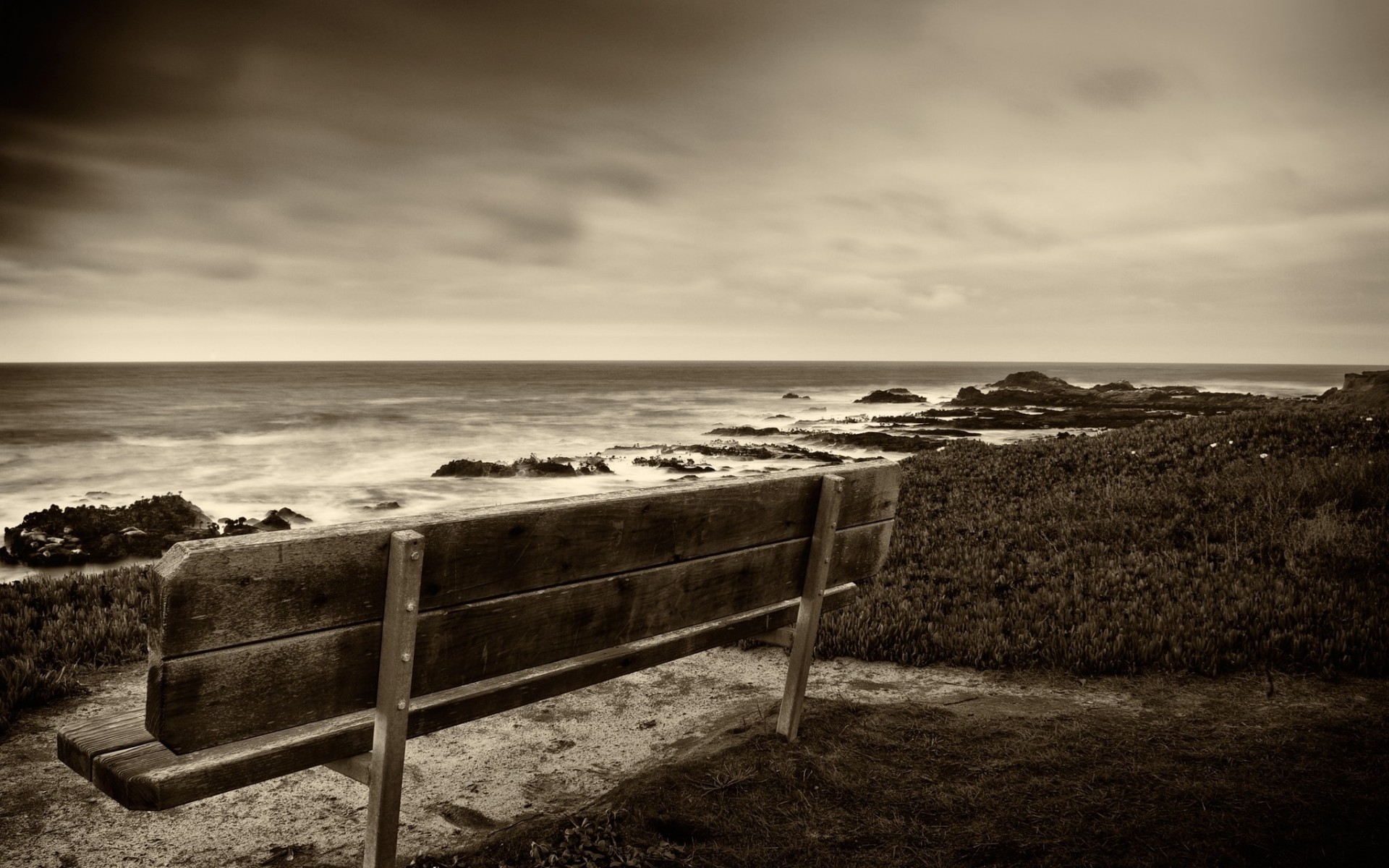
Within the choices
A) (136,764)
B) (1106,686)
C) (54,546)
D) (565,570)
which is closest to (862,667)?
(1106,686)

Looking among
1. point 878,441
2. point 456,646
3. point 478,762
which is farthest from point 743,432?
point 456,646

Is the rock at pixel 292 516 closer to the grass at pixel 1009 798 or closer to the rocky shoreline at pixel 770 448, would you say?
the rocky shoreline at pixel 770 448

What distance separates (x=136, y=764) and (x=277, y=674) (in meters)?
0.42

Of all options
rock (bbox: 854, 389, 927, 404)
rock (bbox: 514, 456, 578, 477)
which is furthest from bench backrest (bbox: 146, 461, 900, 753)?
rock (bbox: 854, 389, 927, 404)

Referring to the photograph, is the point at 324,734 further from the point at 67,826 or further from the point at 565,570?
the point at 67,826

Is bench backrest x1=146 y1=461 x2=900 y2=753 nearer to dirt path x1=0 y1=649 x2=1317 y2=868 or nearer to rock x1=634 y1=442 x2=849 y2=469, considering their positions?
dirt path x1=0 y1=649 x2=1317 y2=868

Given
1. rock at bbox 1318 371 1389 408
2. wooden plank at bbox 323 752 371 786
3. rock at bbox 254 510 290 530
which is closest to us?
wooden plank at bbox 323 752 371 786

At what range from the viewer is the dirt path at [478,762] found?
3.59 metres

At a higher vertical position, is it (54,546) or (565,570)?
(565,570)

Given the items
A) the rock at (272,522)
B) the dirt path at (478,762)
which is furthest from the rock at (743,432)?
the dirt path at (478,762)

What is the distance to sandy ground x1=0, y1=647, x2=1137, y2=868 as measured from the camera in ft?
11.8

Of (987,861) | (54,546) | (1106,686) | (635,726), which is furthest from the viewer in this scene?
(54,546)

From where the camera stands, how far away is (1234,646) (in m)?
5.77

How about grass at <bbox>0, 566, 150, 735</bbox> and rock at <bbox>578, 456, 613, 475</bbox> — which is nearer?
grass at <bbox>0, 566, 150, 735</bbox>
